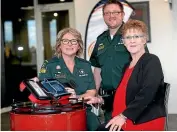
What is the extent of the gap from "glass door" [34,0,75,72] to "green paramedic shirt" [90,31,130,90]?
4.41 m

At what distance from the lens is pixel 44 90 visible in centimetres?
178

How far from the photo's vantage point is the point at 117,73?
8.59ft

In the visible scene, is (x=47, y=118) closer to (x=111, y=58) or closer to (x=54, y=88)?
(x=54, y=88)

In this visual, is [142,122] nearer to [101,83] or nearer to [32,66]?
[101,83]

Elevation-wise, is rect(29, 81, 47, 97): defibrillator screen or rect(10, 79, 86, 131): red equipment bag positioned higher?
rect(29, 81, 47, 97): defibrillator screen

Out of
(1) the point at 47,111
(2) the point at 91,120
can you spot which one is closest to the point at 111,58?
(2) the point at 91,120

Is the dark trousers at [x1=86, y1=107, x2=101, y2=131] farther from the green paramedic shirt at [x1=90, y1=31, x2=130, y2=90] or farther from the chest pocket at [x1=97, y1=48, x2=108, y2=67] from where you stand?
the chest pocket at [x1=97, y1=48, x2=108, y2=67]

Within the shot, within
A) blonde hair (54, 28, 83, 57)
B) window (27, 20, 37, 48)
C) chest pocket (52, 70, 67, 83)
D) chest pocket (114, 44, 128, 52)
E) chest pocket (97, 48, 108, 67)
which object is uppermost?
window (27, 20, 37, 48)

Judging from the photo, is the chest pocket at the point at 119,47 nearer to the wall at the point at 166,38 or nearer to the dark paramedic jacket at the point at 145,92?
the dark paramedic jacket at the point at 145,92

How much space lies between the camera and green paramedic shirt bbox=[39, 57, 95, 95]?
2.25 m

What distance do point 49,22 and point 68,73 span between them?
5319 millimetres

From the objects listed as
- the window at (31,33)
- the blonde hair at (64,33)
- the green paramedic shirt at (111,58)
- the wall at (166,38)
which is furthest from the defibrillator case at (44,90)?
the window at (31,33)

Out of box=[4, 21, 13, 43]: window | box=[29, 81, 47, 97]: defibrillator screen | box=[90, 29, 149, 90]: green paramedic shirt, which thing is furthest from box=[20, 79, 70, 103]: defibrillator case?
box=[4, 21, 13, 43]: window

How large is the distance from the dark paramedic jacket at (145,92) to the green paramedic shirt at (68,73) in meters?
0.50
